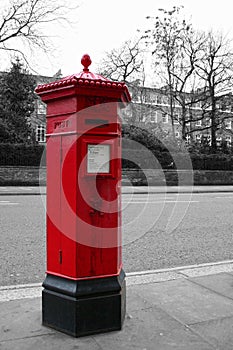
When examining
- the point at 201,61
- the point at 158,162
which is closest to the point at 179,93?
the point at 201,61

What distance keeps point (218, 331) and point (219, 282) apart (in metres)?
1.41

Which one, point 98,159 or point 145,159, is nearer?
point 98,159

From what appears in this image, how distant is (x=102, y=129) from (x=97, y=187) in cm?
45

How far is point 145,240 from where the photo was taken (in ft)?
24.6

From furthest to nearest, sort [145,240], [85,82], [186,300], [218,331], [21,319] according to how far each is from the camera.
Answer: [145,240] → [186,300] → [21,319] → [218,331] → [85,82]

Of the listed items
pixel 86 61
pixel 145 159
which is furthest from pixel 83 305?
pixel 145 159

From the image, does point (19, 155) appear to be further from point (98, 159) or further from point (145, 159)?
point (98, 159)

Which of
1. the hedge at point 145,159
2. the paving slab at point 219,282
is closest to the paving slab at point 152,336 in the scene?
the paving slab at point 219,282

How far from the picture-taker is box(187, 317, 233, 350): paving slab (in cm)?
303

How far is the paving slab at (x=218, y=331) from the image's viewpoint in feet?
Answer: 9.95

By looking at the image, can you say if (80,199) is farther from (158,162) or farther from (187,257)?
(158,162)

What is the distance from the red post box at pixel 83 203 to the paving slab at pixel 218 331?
67 cm

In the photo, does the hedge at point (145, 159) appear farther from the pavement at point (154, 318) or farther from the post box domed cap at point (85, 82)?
the post box domed cap at point (85, 82)

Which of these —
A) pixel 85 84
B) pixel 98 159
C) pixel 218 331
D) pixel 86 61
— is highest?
pixel 86 61
